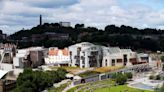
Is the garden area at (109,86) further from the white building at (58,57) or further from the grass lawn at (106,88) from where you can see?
the white building at (58,57)

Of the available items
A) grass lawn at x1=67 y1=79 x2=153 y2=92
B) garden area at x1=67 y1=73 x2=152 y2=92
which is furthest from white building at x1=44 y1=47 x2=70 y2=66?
grass lawn at x1=67 y1=79 x2=153 y2=92

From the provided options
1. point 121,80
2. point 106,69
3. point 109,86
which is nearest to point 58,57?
point 106,69

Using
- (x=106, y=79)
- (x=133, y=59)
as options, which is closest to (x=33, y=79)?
(x=106, y=79)

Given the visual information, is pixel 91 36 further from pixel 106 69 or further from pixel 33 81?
pixel 33 81

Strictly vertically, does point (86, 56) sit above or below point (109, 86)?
above

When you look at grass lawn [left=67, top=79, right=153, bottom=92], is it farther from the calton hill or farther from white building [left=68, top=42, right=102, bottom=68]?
the calton hill
